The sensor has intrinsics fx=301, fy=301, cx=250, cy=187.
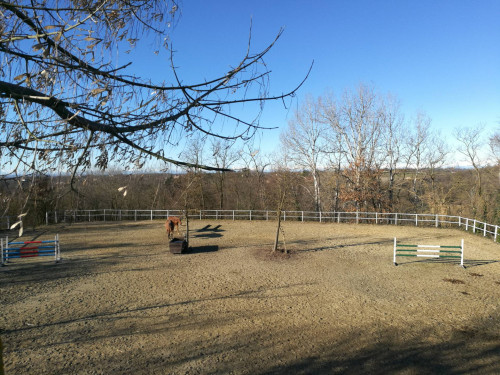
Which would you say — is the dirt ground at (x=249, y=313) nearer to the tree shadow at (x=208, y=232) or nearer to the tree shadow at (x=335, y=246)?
the tree shadow at (x=335, y=246)

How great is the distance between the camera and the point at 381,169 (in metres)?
26.7

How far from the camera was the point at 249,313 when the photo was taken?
6.98 m

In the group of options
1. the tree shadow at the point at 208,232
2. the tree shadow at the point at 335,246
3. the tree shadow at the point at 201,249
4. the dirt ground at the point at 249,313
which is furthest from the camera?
the tree shadow at the point at 208,232

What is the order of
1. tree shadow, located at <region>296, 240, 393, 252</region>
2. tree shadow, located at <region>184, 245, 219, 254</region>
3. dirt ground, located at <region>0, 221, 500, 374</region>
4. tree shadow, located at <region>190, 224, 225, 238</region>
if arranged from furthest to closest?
tree shadow, located at <region>190, 224, 225, 238</region> < tree shadow, located at <region>296, 240, 393, 252</region> < tree shadow, located at <region>184, 245, 219, 254</region> < dirt ground, located at <region>0, 221, 500, 374</region>

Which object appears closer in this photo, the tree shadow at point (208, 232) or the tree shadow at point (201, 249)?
the tree shadow at point (201, 249)

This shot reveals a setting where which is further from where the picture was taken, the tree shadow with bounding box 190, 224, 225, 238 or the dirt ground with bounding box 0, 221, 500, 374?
the tree shadow with bounding box 190, 224, 225, 238

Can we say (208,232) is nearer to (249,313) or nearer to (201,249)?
(201,249)

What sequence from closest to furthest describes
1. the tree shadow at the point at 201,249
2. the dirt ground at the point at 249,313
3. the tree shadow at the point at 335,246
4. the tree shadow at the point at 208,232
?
the dirt ground at the point at 249,313
the tree shadow at the point at 201,249
the tree shadow at the point at 335,246
the tree shadow at the point at 208,232

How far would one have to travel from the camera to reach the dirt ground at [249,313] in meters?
5.14

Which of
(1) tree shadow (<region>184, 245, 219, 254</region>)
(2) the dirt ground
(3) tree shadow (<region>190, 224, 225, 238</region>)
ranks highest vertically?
(3) tree shadow (<region>190, 224, 225, 238</region>)

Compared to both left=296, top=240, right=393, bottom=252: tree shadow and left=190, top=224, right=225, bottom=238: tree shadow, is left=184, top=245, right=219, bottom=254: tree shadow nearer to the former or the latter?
left=190, top=224, right=225, bottom=238: tree shadow

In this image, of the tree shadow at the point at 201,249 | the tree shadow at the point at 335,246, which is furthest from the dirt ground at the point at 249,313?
the tree shadow at the point at 335,246

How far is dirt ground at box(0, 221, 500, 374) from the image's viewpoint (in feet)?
16.9

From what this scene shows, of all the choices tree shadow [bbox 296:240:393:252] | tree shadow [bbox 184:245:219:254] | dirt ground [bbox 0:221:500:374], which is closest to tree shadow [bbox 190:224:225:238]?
tree shadow [bbox 184:245:219:254]
